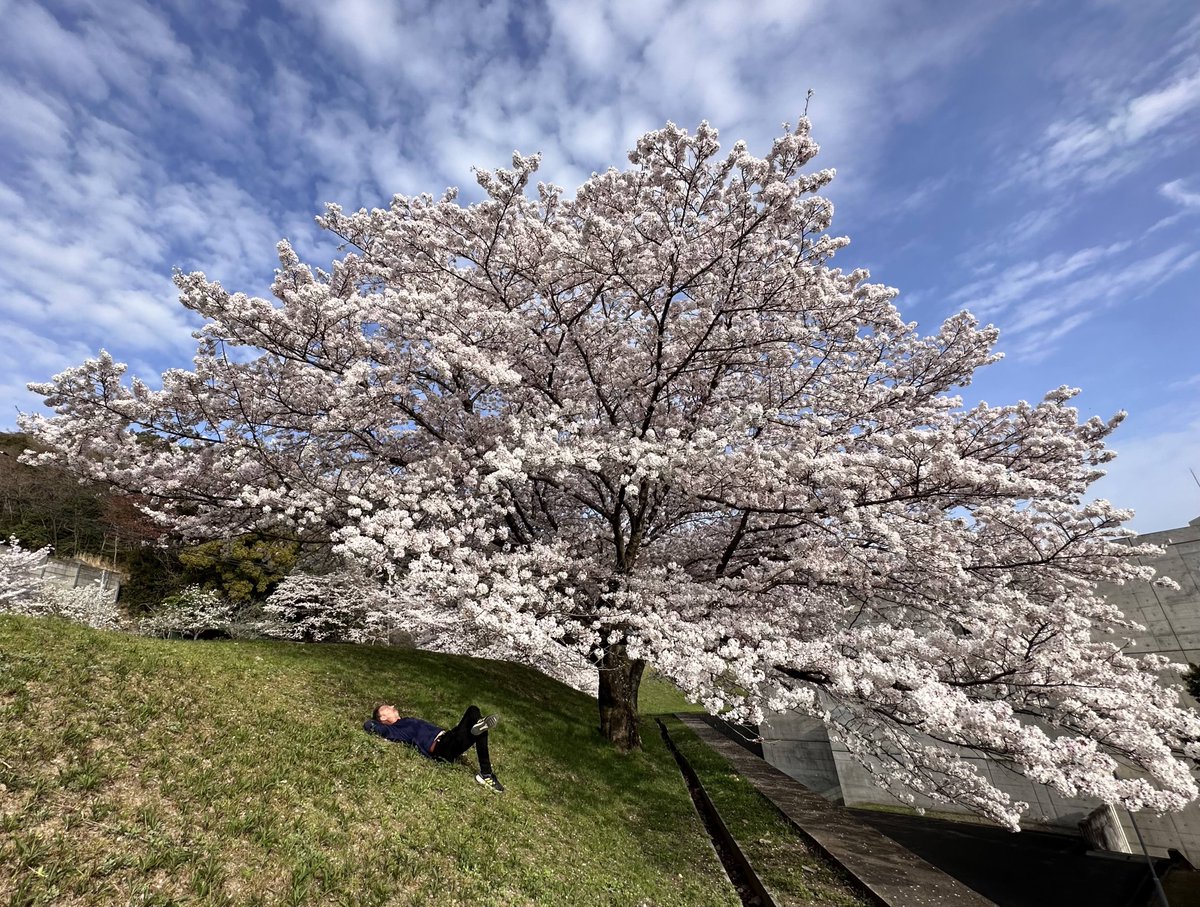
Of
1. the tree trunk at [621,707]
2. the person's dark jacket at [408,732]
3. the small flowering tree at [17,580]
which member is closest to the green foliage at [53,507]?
the small flowering tree at [17,580]

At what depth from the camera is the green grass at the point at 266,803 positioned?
4066mm

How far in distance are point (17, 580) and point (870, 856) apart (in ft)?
71.4

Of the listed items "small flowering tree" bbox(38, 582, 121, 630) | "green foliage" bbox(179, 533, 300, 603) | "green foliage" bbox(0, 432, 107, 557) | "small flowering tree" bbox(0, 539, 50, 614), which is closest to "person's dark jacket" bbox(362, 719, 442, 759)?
"small flowering tree" bbox(38, 582, 121, 630)

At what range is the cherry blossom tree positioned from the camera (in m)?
8.12

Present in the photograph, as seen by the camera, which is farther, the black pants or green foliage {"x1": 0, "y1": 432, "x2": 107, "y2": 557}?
green foliage {"x1": 0, "y1": 432, "x2": 107, "y2": 557}

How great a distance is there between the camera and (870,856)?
377 inches

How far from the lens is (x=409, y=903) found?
486cm

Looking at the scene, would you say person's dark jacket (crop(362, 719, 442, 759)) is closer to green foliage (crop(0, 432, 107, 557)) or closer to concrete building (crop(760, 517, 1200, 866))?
concrete building (crop(760, 517, 1200, 866))

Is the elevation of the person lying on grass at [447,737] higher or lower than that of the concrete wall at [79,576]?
lower

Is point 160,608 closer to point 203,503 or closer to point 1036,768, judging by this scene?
point 203,503

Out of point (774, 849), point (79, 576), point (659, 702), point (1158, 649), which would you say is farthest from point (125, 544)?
point (1158, 649)

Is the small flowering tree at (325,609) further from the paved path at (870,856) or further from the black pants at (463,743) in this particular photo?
the paved path at (870,856)

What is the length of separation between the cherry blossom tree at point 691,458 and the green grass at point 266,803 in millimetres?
2328

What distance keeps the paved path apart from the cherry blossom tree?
4.78ft
